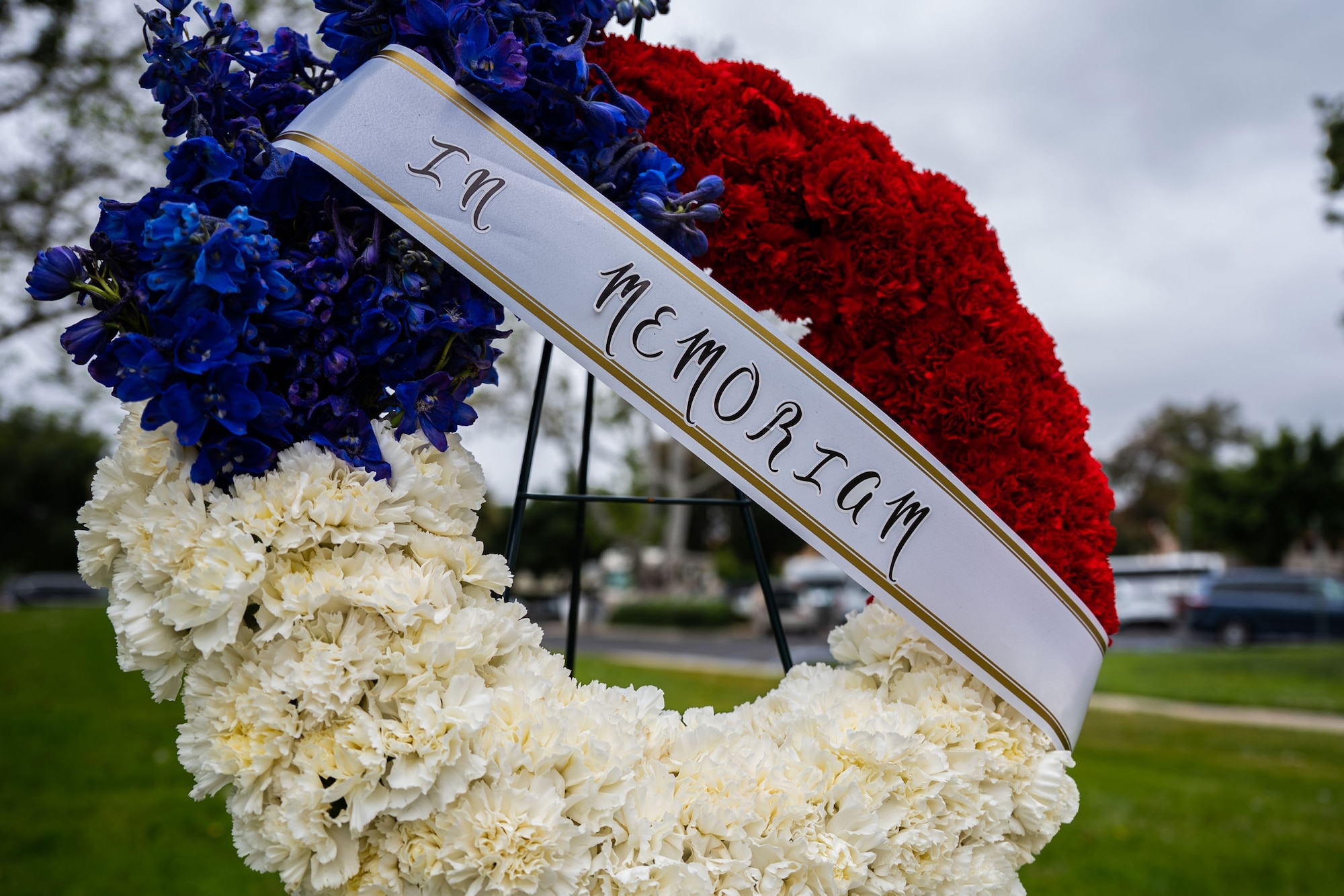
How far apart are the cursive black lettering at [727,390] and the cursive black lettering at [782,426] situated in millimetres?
44

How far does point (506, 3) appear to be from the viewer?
1.72 meters

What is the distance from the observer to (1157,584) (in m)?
31.7

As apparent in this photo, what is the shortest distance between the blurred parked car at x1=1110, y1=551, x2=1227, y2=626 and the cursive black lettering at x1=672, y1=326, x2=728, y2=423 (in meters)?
23.3

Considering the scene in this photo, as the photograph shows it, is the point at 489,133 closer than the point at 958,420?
Yes

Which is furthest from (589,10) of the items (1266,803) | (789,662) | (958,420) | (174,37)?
(1266,803)

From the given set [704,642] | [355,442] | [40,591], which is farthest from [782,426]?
[40,591]

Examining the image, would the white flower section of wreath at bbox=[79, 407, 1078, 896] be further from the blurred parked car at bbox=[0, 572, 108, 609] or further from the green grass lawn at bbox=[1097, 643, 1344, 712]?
the blurred parked car at bbox=[0, 572, 108, 609]

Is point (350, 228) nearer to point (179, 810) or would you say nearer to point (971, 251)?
point (971, 251)

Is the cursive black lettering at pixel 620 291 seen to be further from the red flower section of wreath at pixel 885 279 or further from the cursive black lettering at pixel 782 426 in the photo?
the cursive black lettering at pixel 782 426

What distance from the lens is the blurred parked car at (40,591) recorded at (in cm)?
A: 2998

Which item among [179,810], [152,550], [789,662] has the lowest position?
[179,810]

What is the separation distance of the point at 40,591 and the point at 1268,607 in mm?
34825

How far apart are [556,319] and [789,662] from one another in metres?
0.99

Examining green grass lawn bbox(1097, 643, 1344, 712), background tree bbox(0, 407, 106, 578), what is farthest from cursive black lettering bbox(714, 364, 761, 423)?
background tree bbox(0, 407, 106, 578)
